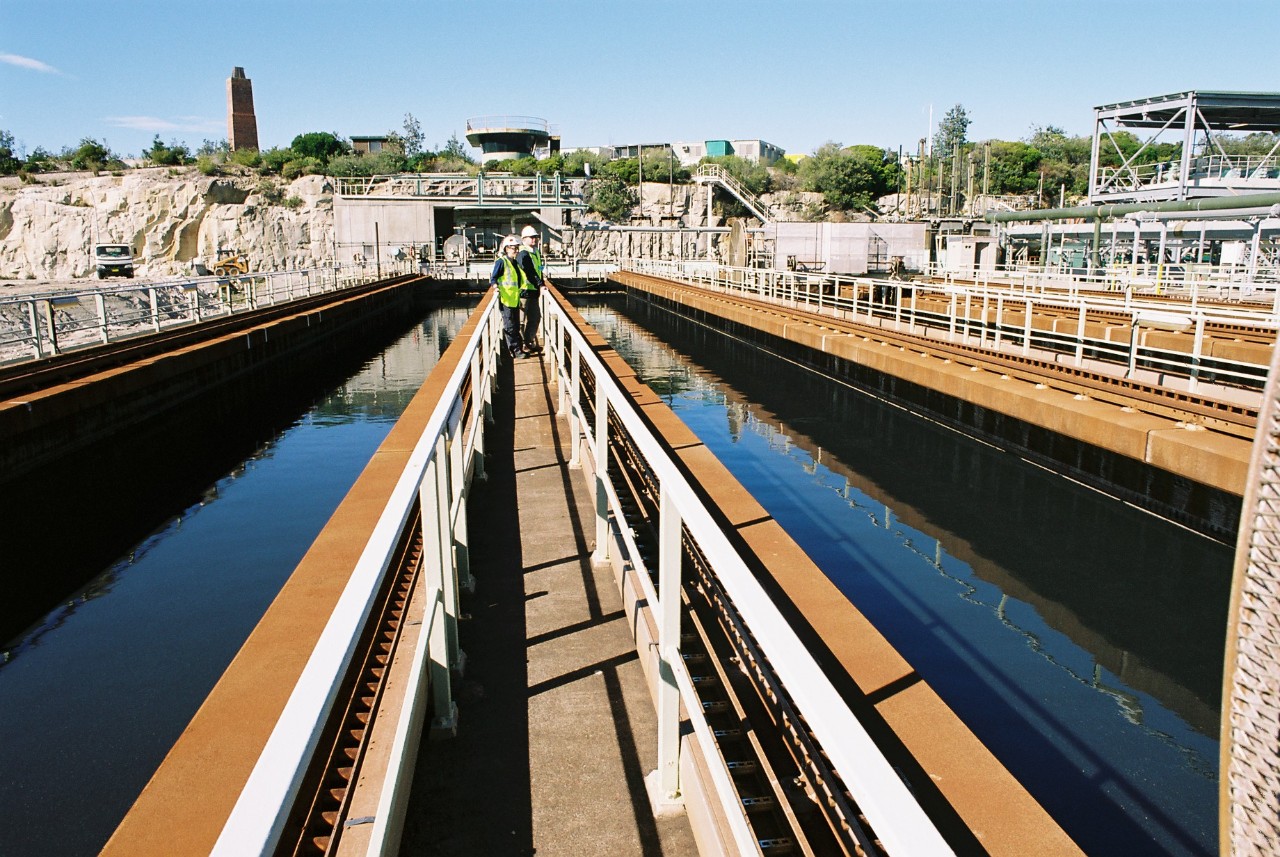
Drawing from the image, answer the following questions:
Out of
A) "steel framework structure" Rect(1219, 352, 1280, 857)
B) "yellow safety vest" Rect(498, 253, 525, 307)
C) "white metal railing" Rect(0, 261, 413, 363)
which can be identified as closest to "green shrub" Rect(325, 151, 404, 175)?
"white metal railing" Rect(0, 261, 413, 363)

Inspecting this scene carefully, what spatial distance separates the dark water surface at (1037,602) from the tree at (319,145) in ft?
344

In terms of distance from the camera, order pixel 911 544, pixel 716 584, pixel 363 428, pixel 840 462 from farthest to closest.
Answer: pixel 363 428
pixel 840 462
pixel 911 544
pixel 716 584

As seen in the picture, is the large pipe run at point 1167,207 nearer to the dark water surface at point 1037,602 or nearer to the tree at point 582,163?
the dark water surface at point 1037,602

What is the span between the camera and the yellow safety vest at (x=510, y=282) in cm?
1273

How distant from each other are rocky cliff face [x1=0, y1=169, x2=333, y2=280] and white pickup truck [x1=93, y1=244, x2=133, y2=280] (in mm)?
32037

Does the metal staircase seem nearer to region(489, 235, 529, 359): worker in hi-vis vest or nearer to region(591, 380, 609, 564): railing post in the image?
region(489, 235, 529, 359): worker in hi-vis vest

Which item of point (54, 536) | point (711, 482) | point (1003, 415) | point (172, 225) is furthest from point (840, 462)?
point (172, 225)

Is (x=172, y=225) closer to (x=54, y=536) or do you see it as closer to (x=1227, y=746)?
(x=54, y=536)

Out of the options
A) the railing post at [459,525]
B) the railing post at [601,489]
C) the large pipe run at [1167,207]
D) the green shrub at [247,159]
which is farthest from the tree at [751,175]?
the railing post at [459,525]

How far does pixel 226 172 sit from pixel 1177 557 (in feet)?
330

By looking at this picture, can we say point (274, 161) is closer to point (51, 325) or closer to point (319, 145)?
point (319, 145)

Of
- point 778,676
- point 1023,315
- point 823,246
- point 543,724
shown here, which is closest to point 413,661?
point 543,724

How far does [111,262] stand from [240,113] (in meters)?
70.0

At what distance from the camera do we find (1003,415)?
14.5m
